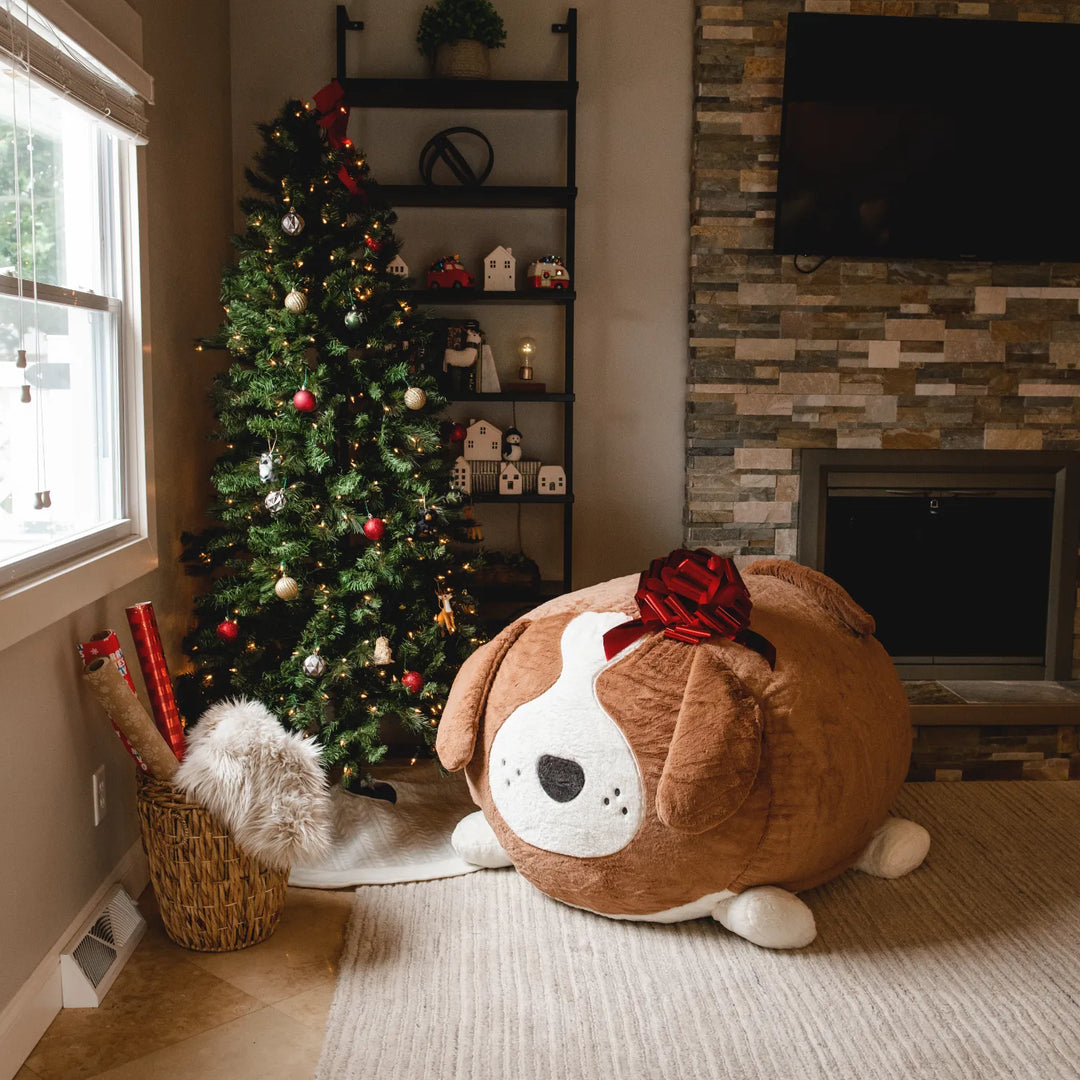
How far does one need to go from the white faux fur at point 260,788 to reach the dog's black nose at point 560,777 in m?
0.48

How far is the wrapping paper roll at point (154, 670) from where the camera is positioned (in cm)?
243

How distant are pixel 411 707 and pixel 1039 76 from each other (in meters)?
2.86

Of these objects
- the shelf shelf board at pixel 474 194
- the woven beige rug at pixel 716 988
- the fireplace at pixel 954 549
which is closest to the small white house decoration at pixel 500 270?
the shelf shelf board at pixel 474 194

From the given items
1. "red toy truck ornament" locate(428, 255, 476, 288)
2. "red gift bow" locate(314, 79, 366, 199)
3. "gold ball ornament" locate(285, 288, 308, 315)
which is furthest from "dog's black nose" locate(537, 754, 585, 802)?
"red toy truck ornament" locate(428, 255, 476, 288)

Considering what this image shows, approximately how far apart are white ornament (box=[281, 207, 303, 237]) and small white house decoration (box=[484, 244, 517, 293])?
92 centimetres

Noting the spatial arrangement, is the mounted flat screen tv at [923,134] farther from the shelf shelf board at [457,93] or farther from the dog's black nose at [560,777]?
the dog's black nose at [560,777]

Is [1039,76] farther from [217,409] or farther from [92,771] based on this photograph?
[92,771]

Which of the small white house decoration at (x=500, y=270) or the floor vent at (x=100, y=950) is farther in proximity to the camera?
the small white house decoration at (x=500, y=270)

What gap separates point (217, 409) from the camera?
2.83 metres

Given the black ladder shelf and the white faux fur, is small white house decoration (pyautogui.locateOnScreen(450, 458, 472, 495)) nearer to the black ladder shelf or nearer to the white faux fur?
the black ladder shelf

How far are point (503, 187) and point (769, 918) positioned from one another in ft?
7.76

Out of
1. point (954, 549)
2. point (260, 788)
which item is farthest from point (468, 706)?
point (954, 549)

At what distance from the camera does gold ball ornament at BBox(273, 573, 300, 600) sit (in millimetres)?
2725

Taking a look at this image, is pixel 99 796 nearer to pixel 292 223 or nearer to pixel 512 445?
pixel 292 223
